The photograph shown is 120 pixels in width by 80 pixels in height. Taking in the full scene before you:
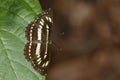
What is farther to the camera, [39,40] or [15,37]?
[39,40]

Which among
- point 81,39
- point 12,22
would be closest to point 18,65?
point 12,22

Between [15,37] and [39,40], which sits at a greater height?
[15,37]

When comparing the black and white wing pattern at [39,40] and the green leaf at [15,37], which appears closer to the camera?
the green leaf at [15,37]

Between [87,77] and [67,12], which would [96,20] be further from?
[87,77]

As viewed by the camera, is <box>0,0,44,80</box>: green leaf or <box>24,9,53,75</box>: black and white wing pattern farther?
<box>24,9,53,75</box>: black and white wing pattern
